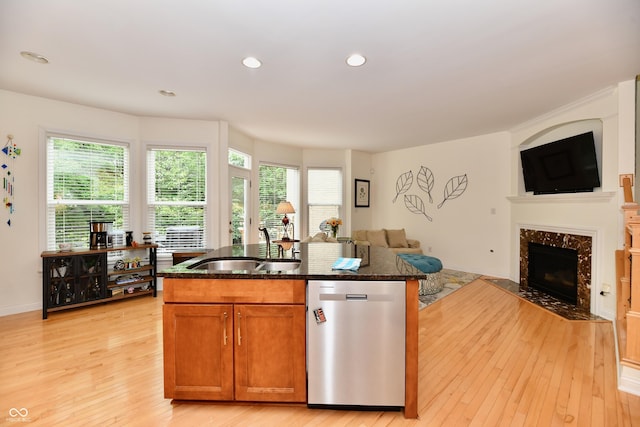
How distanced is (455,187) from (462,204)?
1.21 feet

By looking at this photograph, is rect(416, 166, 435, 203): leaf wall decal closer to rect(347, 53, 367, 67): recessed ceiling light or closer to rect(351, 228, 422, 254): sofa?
rect(351, 228, 422, 254): sofa

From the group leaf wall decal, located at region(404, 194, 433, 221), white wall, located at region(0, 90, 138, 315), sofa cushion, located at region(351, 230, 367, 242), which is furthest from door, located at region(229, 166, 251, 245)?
leaf wall decal, located at region(404, 194, 433, 221)

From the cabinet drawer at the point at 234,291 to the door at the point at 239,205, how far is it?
2952 mm

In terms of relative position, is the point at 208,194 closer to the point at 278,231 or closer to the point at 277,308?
the point at 278,231

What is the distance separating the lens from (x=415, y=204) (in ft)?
21.1

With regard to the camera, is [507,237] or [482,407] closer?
[482,407]

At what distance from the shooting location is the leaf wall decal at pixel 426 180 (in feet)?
20.2

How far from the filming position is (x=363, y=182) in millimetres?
6832

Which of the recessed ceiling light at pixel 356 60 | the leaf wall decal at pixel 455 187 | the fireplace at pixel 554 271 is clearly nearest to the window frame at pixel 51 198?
the recessed ceiling light at pixel 356 60

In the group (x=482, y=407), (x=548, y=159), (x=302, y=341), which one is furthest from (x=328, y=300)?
(x=548, y=159)

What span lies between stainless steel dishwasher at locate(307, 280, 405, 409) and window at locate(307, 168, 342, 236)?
470cm

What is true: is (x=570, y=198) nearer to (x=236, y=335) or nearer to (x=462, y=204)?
(x=462, y=204)

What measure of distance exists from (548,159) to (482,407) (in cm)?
363

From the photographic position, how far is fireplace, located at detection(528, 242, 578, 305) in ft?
12.4
